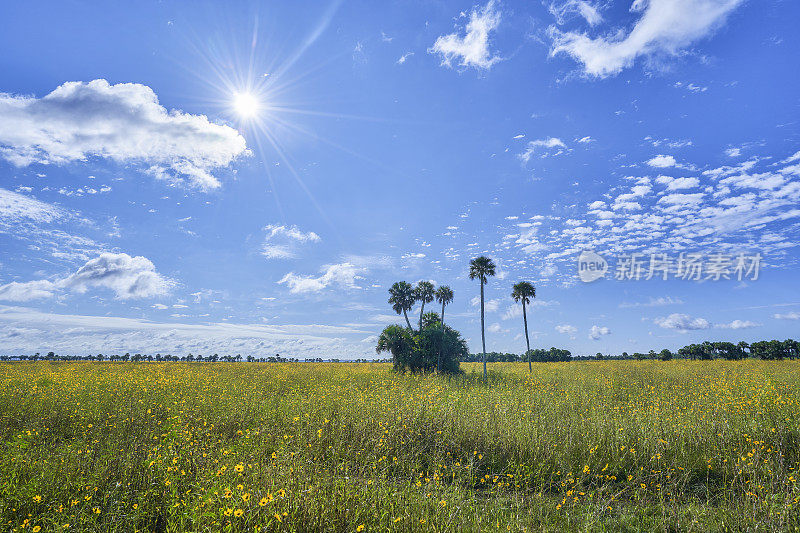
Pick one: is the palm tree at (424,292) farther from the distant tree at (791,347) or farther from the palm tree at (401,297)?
the distant tree at (791,347)

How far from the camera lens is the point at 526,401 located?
39.2ft

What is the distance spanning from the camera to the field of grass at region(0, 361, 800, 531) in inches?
187

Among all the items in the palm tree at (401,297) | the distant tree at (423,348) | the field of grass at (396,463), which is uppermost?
the palm tree at (401,297)

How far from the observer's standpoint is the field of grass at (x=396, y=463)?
474cm

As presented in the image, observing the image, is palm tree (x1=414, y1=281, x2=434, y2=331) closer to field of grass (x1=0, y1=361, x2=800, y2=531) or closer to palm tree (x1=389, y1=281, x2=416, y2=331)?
palm tree (x1=389, y1=281, x2=416, y2=331)

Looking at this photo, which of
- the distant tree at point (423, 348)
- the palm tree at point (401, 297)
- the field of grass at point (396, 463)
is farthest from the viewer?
the palm tree at point (401, 297)

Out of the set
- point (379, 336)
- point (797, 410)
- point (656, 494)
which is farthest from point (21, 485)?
point (379, 336)

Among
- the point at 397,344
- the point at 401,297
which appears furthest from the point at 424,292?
the point at 397,344

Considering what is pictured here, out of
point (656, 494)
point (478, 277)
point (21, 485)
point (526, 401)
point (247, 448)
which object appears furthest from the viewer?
point (478, 277)

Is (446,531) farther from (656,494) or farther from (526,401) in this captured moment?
(526,401)

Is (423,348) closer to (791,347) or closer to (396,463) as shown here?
(396,463)

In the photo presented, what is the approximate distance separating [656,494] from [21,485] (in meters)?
10.6

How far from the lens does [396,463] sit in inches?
280

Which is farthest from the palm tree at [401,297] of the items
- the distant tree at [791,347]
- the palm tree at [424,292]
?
the distant tree at [791,347]
